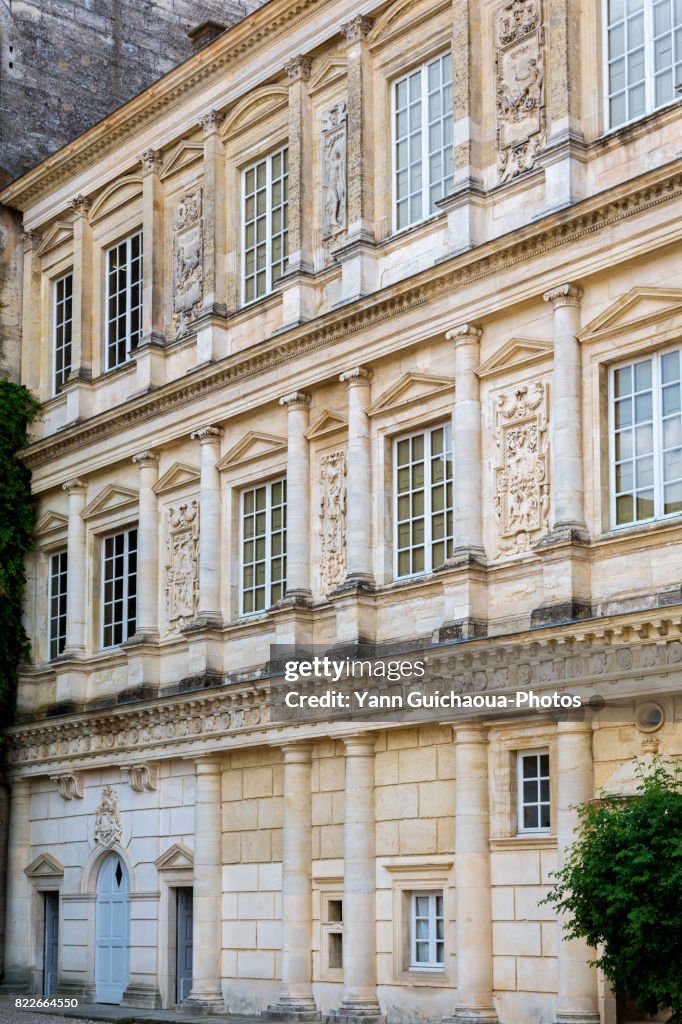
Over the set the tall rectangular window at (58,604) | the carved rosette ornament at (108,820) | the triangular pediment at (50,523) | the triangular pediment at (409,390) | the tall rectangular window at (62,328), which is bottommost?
the carved rosette ornament at (108,820)

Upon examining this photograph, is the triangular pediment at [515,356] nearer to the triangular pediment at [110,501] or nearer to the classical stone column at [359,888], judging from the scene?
the classical stone column at [359,888]

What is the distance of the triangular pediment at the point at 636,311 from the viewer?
747 inches

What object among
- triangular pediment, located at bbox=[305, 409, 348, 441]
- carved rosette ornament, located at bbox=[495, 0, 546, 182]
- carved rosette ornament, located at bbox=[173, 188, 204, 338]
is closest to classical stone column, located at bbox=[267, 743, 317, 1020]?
triangular pediment, located at bbox=[305, 409, 348, 441]

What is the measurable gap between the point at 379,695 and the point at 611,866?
659 cm

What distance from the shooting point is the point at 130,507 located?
2859 centimetres

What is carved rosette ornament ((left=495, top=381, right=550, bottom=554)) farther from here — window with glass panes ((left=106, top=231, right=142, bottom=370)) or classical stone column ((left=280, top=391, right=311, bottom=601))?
window with glass panes ((left=106, top=231, right=142, bottom=370))

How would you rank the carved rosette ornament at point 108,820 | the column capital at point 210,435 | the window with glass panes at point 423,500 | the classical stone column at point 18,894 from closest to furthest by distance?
1. the window with glass panes at point 423,500
2. the column capital at point 210,435
3. the carved rosette ornament at point 108,820
4. the classical stone column at point 18,894

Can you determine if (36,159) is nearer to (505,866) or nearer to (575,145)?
(575,145)

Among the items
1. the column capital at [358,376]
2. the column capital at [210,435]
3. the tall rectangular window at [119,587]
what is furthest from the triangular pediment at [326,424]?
the tall rectangular window at [119,587]

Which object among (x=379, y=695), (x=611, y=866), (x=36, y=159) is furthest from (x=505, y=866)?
(x=36, y=159)

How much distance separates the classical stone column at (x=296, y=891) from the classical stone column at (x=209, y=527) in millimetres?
3220

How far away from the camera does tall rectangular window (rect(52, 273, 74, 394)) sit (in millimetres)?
31322

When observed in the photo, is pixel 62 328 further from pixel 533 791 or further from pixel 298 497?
pixel 533 791

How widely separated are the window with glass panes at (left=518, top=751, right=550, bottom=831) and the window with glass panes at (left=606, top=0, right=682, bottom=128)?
7.57 metres
